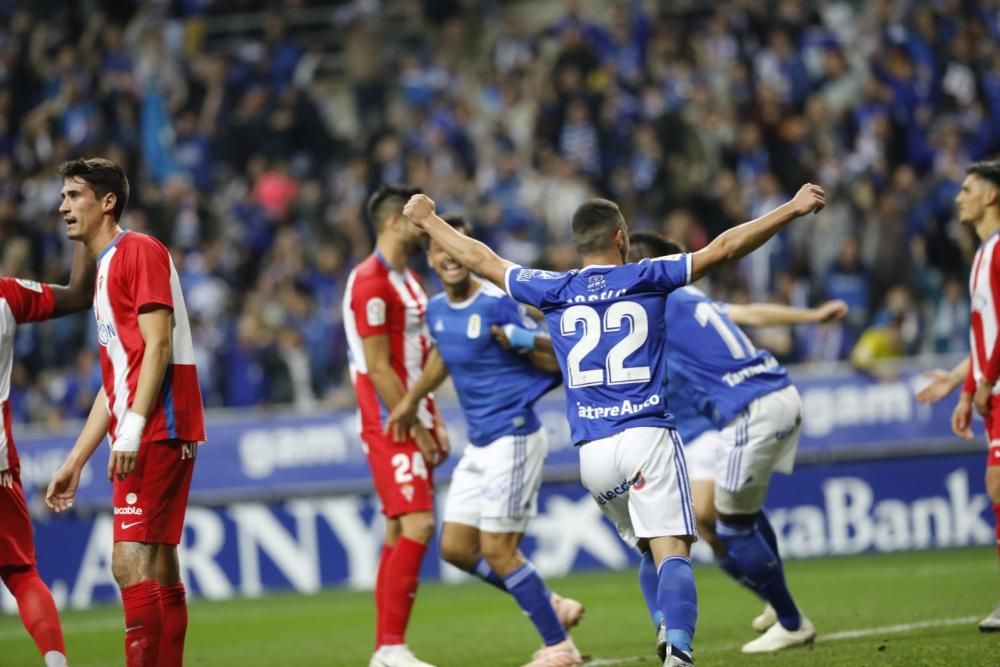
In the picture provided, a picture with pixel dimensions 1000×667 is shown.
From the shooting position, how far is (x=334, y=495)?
1571 centimetres

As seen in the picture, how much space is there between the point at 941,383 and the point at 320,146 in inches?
552

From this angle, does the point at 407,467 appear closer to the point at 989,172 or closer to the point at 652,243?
the point at 652,243

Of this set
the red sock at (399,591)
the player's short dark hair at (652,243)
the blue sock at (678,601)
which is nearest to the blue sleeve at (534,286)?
the blue sock at (678,601)

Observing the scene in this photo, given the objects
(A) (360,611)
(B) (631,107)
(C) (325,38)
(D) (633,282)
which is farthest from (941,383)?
(C) (325,38)

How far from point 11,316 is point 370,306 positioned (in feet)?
6.84

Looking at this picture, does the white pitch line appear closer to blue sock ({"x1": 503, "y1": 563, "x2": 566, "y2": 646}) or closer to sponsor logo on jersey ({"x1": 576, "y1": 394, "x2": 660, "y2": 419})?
blue sock ({"x1": 503, "y1": 563, "x2": 566, "y2": 646})

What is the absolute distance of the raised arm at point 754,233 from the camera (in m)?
6.86

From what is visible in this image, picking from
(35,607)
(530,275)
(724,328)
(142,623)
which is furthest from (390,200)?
(142,623)

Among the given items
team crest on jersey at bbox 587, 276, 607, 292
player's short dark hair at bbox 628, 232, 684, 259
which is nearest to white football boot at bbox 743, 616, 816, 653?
player's short dark hair at bbox 628, 232, 684, 259

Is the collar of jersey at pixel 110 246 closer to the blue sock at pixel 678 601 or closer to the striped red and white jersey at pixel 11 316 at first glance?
the striped red and white jersey at pixel 11 316

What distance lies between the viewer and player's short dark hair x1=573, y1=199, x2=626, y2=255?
24.0ft

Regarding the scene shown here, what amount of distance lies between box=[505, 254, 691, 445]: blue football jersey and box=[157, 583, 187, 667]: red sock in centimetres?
207

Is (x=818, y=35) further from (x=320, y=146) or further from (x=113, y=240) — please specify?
(x=113, y=240)

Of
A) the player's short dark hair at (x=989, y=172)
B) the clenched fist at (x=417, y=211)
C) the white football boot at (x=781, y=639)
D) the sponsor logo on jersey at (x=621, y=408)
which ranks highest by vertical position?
the player's short dark hair at (x=989, y=172)
